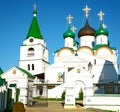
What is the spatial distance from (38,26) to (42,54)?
13.9 ft

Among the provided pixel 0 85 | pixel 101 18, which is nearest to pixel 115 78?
pixel 101 18

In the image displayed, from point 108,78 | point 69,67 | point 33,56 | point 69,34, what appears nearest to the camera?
point 69,67

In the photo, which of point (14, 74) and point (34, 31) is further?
point (34, 31)

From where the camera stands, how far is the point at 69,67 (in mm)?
32500

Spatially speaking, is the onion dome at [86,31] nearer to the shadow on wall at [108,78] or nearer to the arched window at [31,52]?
the shadow on wall at [108,78]

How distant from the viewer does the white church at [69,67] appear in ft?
72.7

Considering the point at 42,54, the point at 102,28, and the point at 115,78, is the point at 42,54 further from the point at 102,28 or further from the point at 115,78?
the point at 115,78

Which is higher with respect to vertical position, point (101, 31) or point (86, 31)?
point (86, 31)

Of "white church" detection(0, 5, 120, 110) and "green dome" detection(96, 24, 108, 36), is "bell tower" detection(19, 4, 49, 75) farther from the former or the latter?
"green dome" detection(96, 24, 108, 36)

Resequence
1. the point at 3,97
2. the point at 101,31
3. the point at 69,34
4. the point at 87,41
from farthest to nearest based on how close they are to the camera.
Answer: the point at 69,34 → the point at 87,41 → the point at 101,31 → the point at 3,97

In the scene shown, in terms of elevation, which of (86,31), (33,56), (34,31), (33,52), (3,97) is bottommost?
(3,97)

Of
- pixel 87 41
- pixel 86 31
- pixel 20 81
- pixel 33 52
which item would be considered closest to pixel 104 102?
pixel 20 81

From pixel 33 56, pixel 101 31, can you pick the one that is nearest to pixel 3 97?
pixel 33 56

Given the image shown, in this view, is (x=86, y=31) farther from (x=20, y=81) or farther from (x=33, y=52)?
(x=20, y=81)
